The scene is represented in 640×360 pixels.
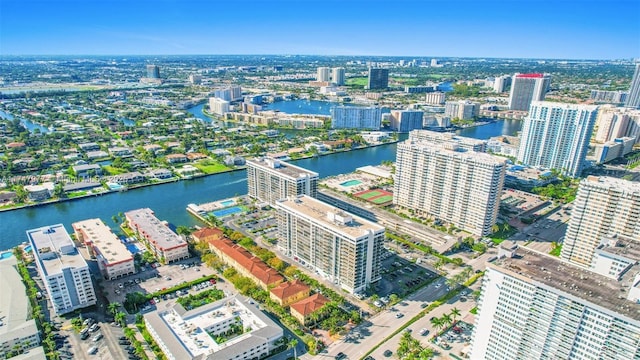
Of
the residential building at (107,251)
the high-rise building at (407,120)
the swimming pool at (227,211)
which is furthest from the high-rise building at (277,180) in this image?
the high-rise building at (407,120)

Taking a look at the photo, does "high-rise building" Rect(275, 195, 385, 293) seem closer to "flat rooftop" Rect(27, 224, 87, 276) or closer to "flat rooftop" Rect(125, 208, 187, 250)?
"flat rooftop" Rect(125, 208, 187, 250)

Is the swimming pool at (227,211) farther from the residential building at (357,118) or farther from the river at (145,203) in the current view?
the residential building at (357,118)

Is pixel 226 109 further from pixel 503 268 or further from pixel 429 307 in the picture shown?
pixel 503 268

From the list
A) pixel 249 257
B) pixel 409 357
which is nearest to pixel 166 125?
pixel 249 257

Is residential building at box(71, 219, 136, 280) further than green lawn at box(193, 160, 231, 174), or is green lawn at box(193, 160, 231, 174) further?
green lawn at box(193, 160, 231, 174)

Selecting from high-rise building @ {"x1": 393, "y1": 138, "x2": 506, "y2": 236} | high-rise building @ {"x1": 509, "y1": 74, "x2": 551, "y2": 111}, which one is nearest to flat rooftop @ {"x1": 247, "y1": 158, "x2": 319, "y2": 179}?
high-rise building @ {"x1": 393, "y1": 138, "x2": 506, "y2": 236}
